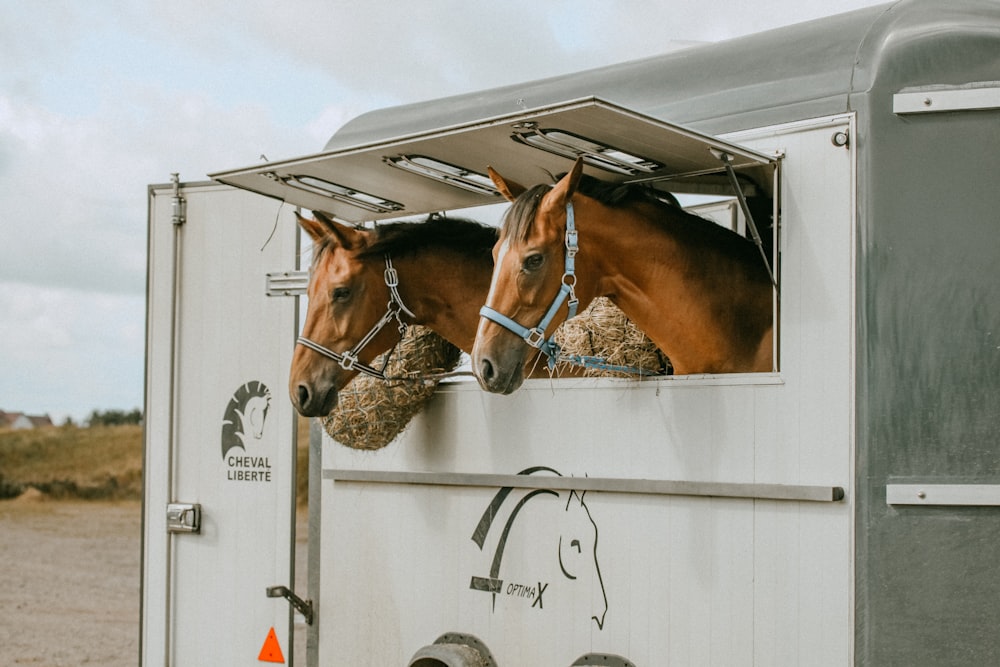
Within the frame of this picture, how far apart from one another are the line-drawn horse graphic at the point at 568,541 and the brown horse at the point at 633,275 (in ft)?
2.00

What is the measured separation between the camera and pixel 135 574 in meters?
16.3

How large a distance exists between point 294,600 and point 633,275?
2.25 metres

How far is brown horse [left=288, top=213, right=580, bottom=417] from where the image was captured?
4.59 meters

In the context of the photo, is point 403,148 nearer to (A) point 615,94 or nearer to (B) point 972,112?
(A) point 615,94

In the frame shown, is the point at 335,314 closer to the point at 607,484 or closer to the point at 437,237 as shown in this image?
the point at 437,237

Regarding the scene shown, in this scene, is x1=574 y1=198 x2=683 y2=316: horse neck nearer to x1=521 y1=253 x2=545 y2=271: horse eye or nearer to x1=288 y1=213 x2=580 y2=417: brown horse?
x1=521 y1=253 x2=545 y2=271: horse eye

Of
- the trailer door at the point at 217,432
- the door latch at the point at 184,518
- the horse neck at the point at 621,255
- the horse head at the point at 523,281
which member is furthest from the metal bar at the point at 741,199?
the door latch at the point at 184,518

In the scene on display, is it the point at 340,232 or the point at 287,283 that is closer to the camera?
the point at 340,232

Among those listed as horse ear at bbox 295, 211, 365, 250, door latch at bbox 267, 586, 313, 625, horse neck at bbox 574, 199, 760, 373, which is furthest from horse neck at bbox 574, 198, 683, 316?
door latch at bbox 267, 586, 313, 625

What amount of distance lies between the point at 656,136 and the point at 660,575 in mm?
1438

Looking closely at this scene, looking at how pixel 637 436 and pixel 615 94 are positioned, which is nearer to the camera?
pixel 637 436

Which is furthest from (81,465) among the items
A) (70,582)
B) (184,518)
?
(184,518)

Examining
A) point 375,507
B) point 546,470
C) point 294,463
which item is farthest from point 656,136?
point 294,463

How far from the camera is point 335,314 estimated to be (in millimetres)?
4652
